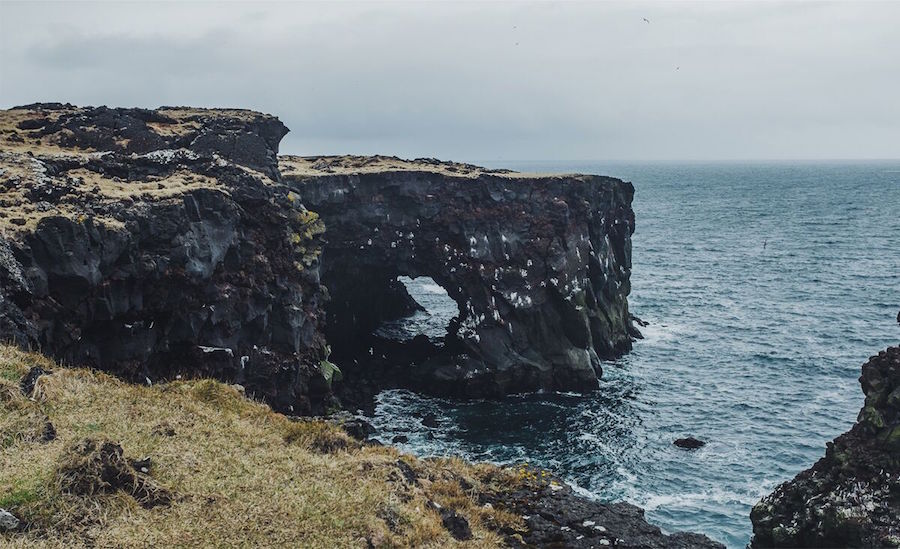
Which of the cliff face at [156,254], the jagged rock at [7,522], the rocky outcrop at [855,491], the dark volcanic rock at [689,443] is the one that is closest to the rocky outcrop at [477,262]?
the dark volcanic rock at [689,443]

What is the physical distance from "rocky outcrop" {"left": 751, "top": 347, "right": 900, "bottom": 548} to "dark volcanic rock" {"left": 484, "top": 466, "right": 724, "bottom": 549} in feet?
16.4

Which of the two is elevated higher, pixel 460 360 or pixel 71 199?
pixel 71 199

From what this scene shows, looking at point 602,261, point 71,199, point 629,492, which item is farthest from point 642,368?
point 71,199

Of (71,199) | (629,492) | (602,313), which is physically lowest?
(629,492)

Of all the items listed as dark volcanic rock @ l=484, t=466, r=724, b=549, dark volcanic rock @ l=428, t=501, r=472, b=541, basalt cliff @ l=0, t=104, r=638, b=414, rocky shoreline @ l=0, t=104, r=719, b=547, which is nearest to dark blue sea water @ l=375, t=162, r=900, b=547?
basalt cliff @ l=0, t=104, r=638, b=414

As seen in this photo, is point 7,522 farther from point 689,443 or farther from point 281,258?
point 689,443

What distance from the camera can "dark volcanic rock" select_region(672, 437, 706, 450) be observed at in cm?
4831

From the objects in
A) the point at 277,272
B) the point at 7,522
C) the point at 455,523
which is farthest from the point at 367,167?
the point at 7,522

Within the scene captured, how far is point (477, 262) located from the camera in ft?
216

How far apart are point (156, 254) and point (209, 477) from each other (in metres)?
21.7

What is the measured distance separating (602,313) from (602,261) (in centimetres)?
582

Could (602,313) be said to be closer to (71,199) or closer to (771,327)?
(771,327)

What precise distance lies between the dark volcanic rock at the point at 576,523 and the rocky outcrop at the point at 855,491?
5013 mm

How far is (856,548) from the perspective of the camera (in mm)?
24391
